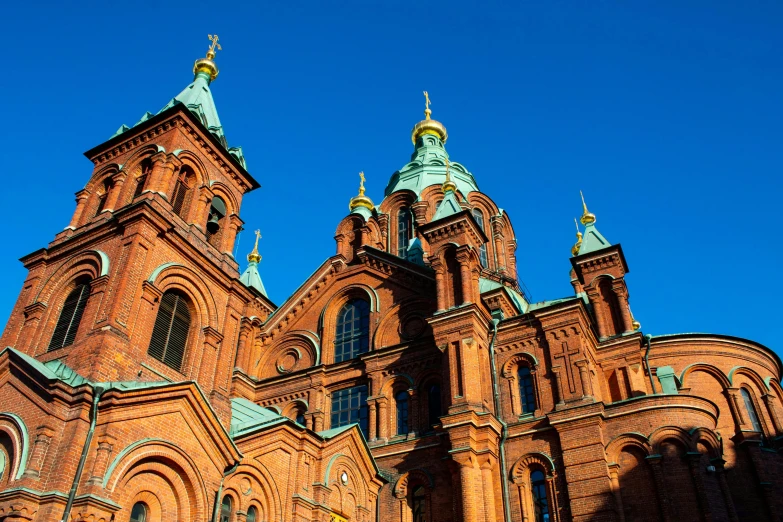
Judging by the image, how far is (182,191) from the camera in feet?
66.6

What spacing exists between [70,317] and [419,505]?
10684 mm

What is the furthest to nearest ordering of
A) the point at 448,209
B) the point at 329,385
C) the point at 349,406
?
the point at 329,385 < the point at 448,209 < the point at 349,406

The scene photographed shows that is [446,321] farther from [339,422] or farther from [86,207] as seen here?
[86,207]

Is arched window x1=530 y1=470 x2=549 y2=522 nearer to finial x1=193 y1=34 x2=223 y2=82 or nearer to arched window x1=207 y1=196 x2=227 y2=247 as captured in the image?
arched window x1=207 y1=196 x2=227 y2=247

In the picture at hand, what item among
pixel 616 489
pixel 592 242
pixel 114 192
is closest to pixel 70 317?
pixel 114 192

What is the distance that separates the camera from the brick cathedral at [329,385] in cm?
1402

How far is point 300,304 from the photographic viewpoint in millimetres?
25766

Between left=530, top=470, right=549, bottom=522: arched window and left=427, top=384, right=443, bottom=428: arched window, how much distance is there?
11.2 feet

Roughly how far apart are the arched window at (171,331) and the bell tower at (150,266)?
0.03 meters

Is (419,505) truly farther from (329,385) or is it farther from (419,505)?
(329,385)

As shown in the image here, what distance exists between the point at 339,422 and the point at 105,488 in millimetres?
10542

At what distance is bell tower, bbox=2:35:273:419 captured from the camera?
1631 centimetres

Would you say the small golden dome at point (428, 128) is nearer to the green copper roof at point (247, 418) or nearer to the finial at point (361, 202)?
the finial at point (361, 202)

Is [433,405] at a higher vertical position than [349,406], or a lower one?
lower
